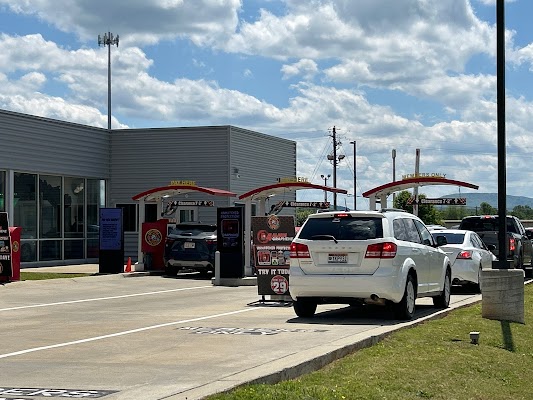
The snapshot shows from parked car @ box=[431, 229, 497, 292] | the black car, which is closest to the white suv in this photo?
parked car @ box=[431, 229, 497, 292]

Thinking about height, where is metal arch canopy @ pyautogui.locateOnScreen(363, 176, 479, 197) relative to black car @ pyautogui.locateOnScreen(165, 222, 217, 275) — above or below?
above

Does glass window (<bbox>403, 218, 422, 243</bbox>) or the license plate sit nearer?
the license plate

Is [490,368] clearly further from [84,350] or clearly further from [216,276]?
[216,276]

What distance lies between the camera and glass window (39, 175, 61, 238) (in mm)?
35281

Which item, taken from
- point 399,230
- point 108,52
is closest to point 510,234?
point 399,230

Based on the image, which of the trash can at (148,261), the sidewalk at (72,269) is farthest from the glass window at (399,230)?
the sidewalk at (72,269)

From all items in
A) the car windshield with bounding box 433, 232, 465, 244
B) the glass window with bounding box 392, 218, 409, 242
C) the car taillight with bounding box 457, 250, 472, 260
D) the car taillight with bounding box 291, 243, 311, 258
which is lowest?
the car taillight with bounding box 457, 250, 472, 260

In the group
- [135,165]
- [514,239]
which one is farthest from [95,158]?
[514,239]

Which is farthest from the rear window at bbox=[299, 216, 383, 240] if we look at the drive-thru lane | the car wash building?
the car wash building

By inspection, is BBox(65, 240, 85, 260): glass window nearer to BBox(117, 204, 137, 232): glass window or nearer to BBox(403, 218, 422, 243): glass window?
BBox(117, 204, 137, 232): glass window

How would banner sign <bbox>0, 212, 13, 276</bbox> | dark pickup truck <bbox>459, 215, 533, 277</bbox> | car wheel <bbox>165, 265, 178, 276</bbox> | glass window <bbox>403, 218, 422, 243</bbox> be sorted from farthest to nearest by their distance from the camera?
car wheel <bbox>165, 265, 178, 276</bbox> < dark pickup truck <bbox>459, 215, 533, 277</bbox> < banner sign <bbox>0, 212, 13, 276</bbox> < glass window <bbox>403, 218, 422, 243</bbox>

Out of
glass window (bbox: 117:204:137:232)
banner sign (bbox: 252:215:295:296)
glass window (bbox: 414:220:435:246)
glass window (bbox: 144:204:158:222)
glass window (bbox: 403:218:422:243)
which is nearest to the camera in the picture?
glass window (bbox: 403:218:422:243)

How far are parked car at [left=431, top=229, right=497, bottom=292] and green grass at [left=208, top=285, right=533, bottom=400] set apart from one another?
287 inches

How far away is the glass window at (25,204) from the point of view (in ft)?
111
